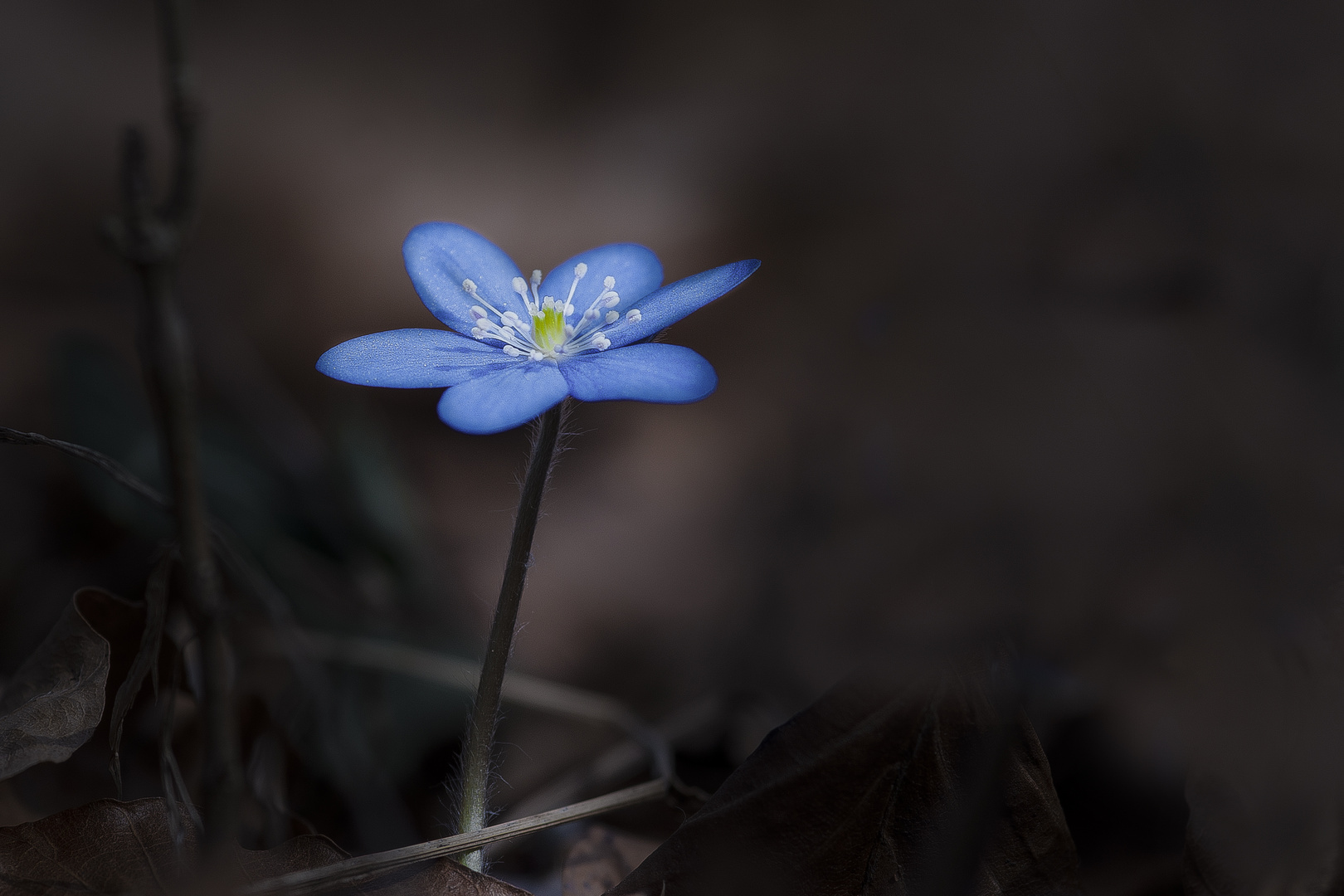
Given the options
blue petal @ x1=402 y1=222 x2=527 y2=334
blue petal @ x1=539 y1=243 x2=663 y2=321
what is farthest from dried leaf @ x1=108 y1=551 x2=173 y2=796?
blue petal @ x1=539 y1=243 x2=663 y2=321

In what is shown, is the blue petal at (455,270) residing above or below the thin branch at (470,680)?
above

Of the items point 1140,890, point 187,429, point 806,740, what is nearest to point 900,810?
point 806,740

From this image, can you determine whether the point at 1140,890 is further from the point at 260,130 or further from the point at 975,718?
the point at 260,130

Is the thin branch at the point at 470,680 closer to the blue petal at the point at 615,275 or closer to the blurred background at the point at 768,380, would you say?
the blurred background at the point at 768,380

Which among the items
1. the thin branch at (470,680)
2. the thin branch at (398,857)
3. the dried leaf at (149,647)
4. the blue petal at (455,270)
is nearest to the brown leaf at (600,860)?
the thin branch at (398,857)

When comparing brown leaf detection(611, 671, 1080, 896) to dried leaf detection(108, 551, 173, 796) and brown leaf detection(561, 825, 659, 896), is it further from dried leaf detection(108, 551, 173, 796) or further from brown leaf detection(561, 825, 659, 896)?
dried leaf detection(108, 551, 173, 796)

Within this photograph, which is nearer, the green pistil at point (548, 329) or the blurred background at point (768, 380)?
the green pistil at point (548, 329)
